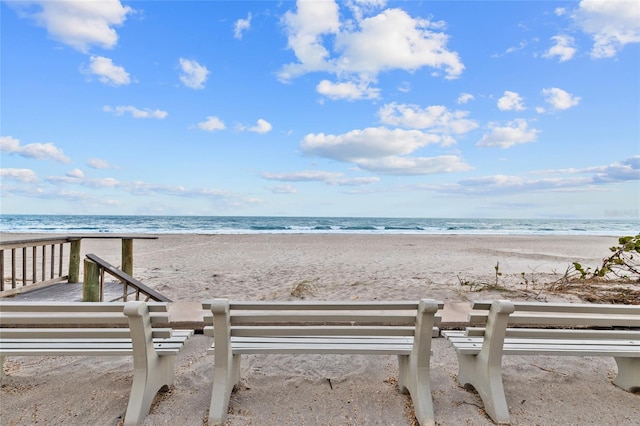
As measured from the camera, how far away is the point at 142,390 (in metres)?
2.36

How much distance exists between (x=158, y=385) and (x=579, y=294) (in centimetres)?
633

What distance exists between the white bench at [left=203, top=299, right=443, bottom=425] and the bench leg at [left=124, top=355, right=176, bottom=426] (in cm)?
41

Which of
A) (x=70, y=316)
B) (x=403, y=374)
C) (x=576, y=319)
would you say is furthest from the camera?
(x=403, y=374)

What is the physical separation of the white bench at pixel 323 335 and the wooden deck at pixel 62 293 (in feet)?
12.2

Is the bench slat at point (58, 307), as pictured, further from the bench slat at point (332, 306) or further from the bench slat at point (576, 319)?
the bench slat at point (576, 319)

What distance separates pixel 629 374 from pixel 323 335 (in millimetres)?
2377

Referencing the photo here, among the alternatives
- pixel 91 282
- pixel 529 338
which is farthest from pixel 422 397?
pixel 91 282

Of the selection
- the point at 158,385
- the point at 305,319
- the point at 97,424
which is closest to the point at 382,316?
the point at 305,319

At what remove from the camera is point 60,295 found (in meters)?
5.36

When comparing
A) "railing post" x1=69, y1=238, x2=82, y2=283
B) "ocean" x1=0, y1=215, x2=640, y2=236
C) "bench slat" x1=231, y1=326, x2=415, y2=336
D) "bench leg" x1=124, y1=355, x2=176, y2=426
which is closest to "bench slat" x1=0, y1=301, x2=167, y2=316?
"bench leg" x1=124, y1=355, x2=176, y2=426

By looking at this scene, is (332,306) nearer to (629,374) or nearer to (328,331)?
(328,331)

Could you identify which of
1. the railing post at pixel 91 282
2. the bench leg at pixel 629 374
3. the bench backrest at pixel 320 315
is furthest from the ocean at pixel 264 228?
the bench backrest at pixel 320 315

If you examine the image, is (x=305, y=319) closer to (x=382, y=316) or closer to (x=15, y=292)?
(x=382, y=316)

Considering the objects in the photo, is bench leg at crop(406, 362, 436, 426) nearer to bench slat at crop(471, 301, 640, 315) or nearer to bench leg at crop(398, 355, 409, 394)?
bench leg at crop(398, 355, 409, 394)
